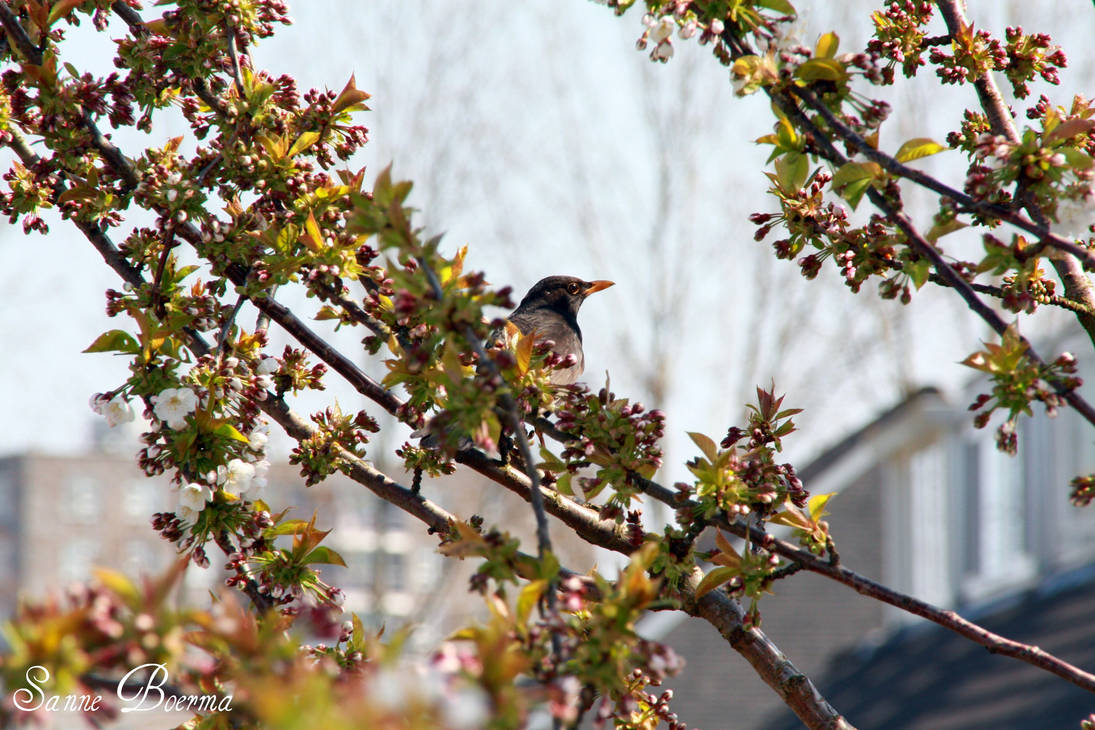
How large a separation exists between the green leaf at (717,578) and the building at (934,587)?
6.88 m

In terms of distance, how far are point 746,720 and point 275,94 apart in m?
10.8

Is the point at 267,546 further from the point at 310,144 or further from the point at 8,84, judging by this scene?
the point at 8,84

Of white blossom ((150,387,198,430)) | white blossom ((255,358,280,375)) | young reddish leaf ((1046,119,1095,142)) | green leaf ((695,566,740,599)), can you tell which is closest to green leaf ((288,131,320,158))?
white blossom ((255,358,280,375))

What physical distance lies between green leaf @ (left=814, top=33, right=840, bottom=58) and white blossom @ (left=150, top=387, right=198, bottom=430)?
1179 mm

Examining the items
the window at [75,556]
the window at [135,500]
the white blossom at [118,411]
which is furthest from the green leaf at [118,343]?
the window at [135,500]

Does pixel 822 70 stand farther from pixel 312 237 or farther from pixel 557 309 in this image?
pixel 557 309

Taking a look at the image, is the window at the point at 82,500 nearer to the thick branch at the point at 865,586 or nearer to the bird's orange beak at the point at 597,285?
the bird's orange beak at the point at 597,285

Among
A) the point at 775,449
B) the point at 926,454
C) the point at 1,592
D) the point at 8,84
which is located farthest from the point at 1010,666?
the point at 1,592

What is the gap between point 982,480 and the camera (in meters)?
10.5

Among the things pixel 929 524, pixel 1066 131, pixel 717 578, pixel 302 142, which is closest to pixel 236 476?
pixel 302 142

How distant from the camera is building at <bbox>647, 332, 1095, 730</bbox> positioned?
908 centimetres

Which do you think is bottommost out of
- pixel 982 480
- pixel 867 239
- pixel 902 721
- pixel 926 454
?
pixel 867 239

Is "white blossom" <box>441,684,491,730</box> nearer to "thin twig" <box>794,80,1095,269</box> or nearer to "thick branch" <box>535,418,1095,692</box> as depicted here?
"thick branch" <box>535,418,1095,692</box>

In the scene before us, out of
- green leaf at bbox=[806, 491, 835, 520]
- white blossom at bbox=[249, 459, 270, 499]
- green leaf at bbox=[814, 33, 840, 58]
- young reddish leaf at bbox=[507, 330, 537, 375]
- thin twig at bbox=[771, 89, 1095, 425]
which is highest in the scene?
green leaf at bbox=[814, 33, 840, 58]
